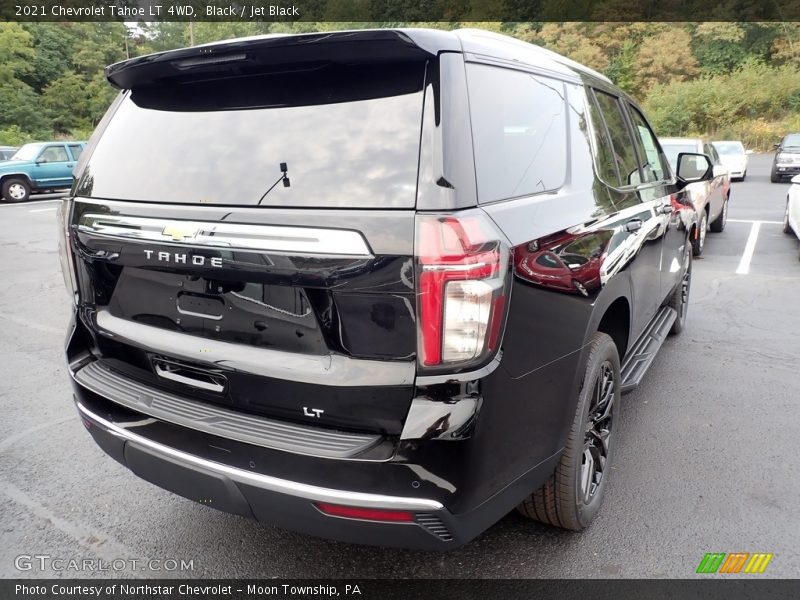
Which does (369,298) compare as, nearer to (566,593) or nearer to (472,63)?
(472,63)

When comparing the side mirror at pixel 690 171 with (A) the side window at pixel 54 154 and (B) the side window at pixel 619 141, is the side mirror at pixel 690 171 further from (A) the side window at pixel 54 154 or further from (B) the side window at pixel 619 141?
(A) the side window at pixel 54 154

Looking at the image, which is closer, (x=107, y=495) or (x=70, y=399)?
(x=107, y=495)

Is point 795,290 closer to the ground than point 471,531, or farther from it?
closer to the ground

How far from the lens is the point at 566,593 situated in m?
2.28

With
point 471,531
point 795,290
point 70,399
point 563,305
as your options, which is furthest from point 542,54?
point 795,290

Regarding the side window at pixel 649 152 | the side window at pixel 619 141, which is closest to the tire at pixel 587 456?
the side window at pixel 619 141

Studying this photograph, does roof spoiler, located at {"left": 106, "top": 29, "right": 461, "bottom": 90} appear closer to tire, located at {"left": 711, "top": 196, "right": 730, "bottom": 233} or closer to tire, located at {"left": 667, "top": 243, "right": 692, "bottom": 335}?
tire, located at {"left": 667, "top": 243, "right": 692, "bottom": 335}

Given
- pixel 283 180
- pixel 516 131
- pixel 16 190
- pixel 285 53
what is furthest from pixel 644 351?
pixel 16 190

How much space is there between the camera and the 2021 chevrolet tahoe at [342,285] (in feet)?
5.78

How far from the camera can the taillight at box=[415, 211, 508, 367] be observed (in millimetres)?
1705

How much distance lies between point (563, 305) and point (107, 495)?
2.35 metres

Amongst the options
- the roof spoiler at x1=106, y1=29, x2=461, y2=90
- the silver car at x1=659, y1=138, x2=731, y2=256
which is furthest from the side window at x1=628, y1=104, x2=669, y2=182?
the silver car at x1=659, y1=138, x2=731, y2=256

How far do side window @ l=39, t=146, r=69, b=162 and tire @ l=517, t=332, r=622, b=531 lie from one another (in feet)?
65.4

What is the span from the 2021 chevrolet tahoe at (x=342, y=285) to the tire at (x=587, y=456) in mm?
16
